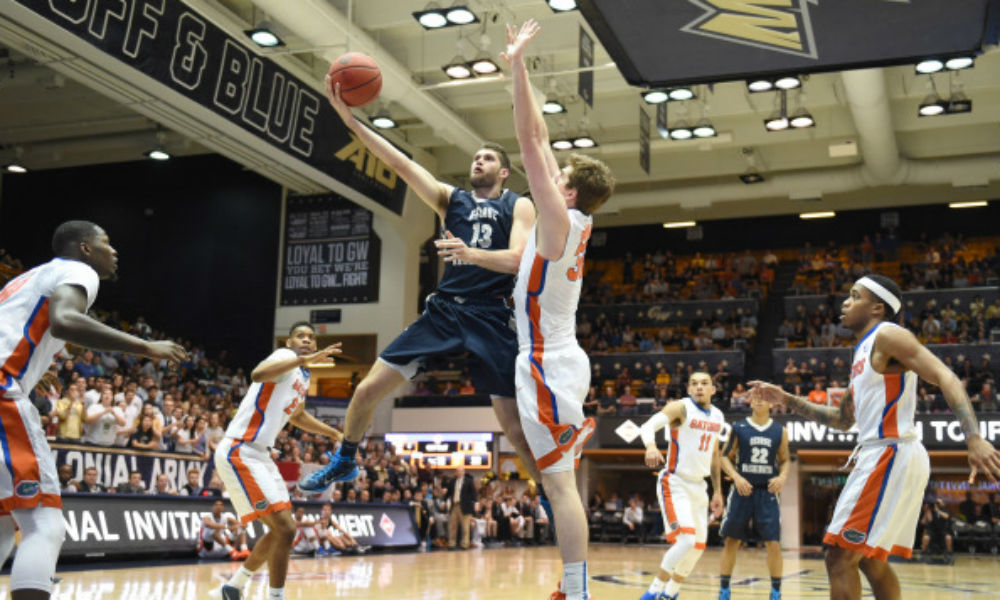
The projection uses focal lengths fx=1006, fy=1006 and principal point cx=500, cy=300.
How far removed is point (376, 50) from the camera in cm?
1783

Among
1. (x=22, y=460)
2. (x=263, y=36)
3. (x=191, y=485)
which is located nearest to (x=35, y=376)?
(x=22, y=460)

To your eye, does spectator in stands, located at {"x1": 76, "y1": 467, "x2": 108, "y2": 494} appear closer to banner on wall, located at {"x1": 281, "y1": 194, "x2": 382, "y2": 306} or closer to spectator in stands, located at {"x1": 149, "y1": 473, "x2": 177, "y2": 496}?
spectator in stands, located at {"x1": 149, "y1": 473, "x2": 177, "y2": 496}

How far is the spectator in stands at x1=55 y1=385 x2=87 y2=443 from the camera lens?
12570 mm

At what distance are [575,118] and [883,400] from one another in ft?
59.4

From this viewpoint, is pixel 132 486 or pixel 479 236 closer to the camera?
pixel 479 236

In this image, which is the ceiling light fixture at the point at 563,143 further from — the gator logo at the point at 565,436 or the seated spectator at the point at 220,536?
the gator logo at the point at 565,436

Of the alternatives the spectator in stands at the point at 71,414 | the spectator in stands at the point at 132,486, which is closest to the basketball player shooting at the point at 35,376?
the spectator in stands at the point at 132,486

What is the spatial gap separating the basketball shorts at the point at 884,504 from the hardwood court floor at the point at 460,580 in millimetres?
4651

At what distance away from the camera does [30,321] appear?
3906 millimetres

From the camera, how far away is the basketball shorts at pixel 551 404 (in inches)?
172

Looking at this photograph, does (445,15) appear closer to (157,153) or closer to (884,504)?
(157,153)

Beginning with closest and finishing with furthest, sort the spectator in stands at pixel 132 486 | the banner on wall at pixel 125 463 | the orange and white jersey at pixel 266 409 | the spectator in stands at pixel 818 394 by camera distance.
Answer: the orange and white jersey at pixel 266 409, the banner on wall at pixel 125 463, the spectator in stands at pixel 132 486, the spectator in stands at pixel 818 394

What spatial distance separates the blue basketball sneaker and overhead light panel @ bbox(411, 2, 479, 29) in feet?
33.5

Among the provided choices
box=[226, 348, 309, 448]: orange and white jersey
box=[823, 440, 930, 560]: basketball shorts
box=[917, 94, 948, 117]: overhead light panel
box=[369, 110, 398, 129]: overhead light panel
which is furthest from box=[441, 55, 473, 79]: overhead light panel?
box=[823, 440, 930, 560]: basketball shorts
